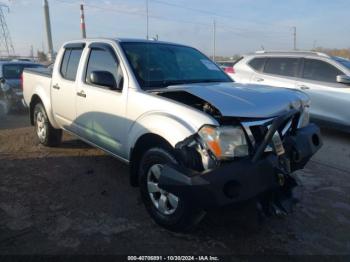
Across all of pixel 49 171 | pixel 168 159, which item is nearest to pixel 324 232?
pixel 168 159

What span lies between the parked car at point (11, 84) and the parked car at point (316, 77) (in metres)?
6.58

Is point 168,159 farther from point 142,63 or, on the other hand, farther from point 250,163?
point 142,63

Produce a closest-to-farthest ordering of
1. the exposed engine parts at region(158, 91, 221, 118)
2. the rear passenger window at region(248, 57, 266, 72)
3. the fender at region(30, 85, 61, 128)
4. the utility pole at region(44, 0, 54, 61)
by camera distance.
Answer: the exposed engine parts at region(158, 91, 221, 118), the fender at region(30, 85, 61, 128), the rear passenger window at region(248, 57, 266, 72), the utility pole at region(44, 0, 54, 61)

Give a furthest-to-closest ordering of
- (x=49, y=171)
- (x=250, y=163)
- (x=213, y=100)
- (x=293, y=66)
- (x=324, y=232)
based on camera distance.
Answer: (x=293, y=66) → (x=49, y=171) → (x=324, y=232) → (x=213, y=100) → (x=250, y=163)

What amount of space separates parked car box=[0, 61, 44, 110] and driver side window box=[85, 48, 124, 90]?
6489 millimetres

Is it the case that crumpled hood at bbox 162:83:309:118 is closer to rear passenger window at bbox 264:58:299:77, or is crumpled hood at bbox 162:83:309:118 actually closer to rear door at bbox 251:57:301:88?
rear door at bbox 251:57:301:88

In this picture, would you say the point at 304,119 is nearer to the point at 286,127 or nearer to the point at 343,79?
the point at 286,127

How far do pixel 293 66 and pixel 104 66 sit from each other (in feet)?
16.5

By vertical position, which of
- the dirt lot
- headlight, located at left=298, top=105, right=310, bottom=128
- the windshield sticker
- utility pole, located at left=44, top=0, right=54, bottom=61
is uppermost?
utility pole, located at left=44, top=0, right=54, bottom=61

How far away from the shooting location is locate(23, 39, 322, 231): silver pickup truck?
2750 mm

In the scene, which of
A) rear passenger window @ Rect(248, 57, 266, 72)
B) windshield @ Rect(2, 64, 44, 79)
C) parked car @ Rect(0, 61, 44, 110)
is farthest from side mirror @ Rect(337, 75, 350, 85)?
windshield @ Rect(2, 64, 44, 79)

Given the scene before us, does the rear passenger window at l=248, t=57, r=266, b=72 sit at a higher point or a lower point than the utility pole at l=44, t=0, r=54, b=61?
lower

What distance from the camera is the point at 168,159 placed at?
3076mm

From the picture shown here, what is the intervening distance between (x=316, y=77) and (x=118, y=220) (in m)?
5.70
